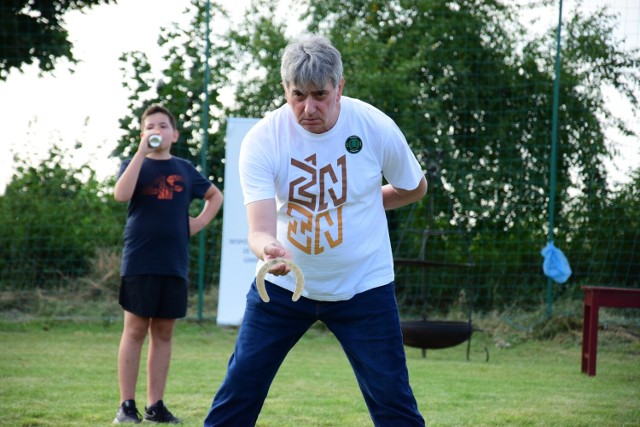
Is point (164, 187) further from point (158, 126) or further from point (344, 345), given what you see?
point (344, 345)

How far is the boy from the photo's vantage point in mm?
4523

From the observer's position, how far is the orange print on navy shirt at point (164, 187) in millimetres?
4648

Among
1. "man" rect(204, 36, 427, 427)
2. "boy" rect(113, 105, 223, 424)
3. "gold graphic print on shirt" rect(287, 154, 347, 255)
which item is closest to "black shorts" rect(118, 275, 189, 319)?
"boy" rect(113, 105, 223, 424)

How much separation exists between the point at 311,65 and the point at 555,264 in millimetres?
5955

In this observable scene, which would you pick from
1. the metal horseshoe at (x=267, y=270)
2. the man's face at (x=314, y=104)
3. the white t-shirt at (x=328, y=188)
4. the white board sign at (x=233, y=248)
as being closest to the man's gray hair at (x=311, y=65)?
the man's face at (x=314, y=104)

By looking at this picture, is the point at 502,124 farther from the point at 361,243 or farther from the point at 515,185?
the point at 361,243

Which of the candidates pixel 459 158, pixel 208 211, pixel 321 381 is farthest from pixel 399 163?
pixel 459 158

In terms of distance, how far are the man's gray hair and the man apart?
0.15 feet

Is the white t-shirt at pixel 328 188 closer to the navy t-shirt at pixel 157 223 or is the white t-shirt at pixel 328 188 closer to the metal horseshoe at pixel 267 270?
the metal horseshoe at pixel 267 270

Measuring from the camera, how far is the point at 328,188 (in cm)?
281

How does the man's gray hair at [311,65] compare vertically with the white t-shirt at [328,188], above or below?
above

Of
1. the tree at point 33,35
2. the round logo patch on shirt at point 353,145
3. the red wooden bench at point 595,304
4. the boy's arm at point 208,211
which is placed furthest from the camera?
the tree at point 33,35

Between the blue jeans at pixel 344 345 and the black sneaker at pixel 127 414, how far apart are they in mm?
1621

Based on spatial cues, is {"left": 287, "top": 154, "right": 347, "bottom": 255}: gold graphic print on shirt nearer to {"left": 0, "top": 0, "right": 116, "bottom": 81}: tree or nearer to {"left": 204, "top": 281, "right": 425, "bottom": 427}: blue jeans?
{"left": 204, "top": 281, "right": 425, "bottom": 427}: blue jeans
